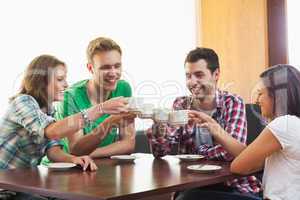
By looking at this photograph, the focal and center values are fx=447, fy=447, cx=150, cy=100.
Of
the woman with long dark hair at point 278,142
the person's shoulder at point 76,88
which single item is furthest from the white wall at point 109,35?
the woman with long dark hair at point 278,142

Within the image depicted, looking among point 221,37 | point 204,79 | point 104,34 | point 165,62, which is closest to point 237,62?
point 221,37

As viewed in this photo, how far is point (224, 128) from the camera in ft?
6.69

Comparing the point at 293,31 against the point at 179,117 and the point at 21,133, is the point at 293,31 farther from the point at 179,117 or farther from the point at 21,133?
the point at 21,133

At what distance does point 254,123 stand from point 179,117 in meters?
1.06

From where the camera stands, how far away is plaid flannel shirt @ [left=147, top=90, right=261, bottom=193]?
192 cm

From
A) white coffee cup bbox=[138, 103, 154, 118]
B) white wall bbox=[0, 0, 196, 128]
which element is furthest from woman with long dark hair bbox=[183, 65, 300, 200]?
white wall bbox=[0, 0, 196, 128]

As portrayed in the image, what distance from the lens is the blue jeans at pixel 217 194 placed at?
1.74 metres

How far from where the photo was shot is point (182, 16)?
389cm

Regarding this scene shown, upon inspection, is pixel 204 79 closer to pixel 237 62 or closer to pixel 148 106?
pixel 148 106

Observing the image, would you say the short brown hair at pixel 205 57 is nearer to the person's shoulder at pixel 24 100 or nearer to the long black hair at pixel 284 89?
the long black hair at pixel 284 89

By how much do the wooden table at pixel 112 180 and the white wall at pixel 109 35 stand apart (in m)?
1.18

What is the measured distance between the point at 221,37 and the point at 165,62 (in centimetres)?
55

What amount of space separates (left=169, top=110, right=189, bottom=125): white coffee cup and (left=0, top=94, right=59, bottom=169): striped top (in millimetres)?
500

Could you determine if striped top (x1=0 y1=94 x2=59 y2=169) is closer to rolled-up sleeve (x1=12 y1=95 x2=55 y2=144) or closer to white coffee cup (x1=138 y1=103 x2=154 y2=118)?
rolled-up sleeve (x1=12 y1=95 x2=55 y2=144)
